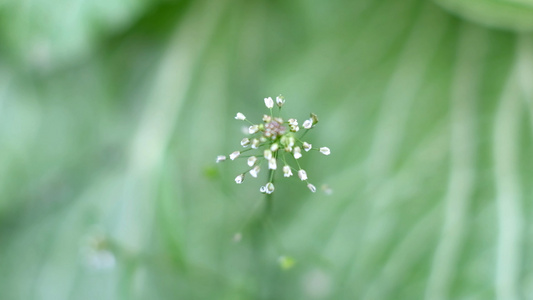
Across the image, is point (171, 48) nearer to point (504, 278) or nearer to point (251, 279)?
point (251, 279)

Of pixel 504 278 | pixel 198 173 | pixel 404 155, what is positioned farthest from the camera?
pixel 198 173

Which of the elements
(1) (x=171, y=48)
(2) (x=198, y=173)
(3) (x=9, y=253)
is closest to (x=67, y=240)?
(3) (x=9, y=253)

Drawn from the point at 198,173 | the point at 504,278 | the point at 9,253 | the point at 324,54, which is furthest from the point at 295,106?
the point at 9,253

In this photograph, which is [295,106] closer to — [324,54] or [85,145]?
[324,54]

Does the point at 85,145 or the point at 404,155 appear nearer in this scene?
the point at 404,155

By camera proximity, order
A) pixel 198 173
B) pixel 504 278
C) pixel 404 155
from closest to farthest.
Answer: pixel 504 278
pixel 404 155
pixel 198 173

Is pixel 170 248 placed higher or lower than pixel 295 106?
lower

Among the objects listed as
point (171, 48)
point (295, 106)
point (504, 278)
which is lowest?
point (504, 278)
